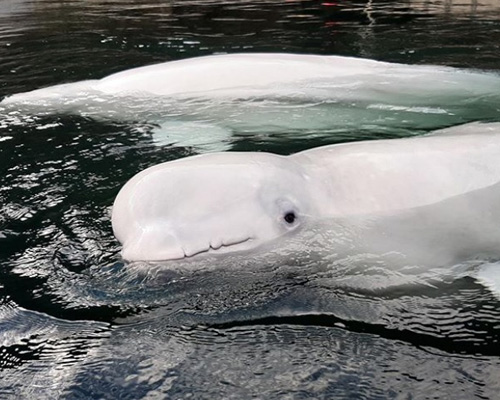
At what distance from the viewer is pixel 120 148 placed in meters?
8.55

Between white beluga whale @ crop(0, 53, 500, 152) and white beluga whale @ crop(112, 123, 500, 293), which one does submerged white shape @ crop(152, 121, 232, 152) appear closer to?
white beluga whale @ crop(0, 53, 500, 152)

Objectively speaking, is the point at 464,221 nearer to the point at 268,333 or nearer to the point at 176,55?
the point at 268,333

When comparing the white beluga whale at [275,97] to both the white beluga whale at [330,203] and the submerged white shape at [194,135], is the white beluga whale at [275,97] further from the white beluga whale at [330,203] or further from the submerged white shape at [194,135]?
the white beluga whale at [330,203]

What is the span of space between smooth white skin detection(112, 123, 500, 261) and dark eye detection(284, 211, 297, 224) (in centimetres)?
2

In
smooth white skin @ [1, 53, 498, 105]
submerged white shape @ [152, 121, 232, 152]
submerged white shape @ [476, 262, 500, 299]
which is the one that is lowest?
submerged white shape @ [152, 121, 232, 152]

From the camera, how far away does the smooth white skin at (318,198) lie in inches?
210

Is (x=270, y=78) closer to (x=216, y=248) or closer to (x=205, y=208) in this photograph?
(x=205, y=208)

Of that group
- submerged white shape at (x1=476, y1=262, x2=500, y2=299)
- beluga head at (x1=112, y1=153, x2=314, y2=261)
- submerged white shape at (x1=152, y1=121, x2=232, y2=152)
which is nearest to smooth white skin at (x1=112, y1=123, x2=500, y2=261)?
beluga head at (x1=112, y1=153, x2=314, y2=261)

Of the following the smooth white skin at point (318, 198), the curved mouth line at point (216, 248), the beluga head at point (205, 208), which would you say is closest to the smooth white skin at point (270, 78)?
the smooth white skin at point (318, 198)

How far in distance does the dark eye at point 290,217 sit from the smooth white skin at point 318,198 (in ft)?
0.08

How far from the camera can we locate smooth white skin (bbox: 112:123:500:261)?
5.34 meters

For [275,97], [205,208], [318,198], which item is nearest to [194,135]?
[275,97]

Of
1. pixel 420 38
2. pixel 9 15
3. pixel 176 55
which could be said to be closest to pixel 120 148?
pixel 176 55

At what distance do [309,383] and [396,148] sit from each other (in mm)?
2583
